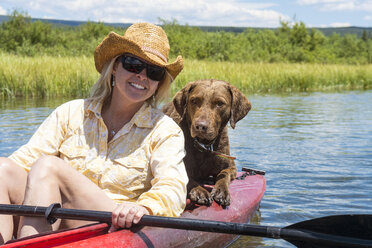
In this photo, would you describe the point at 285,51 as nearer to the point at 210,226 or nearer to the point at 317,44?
the point at 317,44

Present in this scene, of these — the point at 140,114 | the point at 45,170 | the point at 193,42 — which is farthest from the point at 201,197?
the point at 193,42

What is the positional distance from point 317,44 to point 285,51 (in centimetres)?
772

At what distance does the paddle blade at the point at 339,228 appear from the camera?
268 cm

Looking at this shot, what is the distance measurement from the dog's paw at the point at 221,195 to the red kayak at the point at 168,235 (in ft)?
0.16

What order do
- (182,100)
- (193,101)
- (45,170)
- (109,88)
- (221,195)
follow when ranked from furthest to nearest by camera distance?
(182,100) < (193,101) < (221,195) < (109,88) < (45,170)

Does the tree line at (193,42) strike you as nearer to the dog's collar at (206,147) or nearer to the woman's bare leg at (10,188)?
the dog's collar at (206,147)

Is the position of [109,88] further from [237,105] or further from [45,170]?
[237,105]

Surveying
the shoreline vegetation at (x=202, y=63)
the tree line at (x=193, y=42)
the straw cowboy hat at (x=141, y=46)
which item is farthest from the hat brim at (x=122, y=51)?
the tree line at (x=193, y=42)

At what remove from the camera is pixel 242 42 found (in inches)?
1770

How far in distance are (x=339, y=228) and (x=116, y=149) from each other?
61.2 inches

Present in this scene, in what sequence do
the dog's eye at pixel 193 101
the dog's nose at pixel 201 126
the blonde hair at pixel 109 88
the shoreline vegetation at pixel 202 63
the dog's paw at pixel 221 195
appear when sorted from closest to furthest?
1. the blonde hair at pixel 109 88
2. the dog's paw at pixel 221 195
3. the dog's nose at pixel 201 126
4. the dog's eye at pixel 193 101
5. the shoreline vegetation at pixel 202 63

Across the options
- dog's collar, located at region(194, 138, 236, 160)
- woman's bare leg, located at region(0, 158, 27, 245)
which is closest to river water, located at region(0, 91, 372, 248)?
dog's collar, located at region(194, 138, 236, 160)

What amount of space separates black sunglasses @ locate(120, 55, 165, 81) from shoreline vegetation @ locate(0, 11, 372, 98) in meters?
2.26

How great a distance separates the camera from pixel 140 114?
357cm
